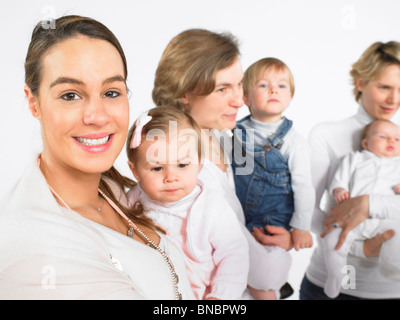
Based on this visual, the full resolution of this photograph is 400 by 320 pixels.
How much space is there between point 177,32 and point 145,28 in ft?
0.35

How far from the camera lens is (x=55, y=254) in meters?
0.76

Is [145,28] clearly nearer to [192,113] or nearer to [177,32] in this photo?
[177,32]

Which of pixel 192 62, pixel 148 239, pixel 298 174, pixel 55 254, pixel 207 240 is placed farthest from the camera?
pixel 298 174

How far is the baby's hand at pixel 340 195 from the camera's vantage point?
143 centimetres

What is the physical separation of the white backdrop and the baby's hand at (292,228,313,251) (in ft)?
1.29

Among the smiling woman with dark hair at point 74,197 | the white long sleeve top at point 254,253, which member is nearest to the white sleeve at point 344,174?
the white long sleeve top at point 254,253

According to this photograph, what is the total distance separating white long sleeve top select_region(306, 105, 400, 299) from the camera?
1458 mm

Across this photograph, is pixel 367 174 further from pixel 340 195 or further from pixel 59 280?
pixel 59 280

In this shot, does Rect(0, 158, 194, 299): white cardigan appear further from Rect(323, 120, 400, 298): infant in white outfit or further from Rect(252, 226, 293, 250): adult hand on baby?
Rect(323, 120, 400, 298): infant in white outfit

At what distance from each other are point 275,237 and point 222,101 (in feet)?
1.51

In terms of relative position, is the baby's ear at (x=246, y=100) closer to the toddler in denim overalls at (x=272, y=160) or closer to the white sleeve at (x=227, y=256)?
the toddler in denim overalls at (x=272, y=160)

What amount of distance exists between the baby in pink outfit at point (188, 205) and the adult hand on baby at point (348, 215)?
428 mm

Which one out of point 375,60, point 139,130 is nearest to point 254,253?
point 139,130
